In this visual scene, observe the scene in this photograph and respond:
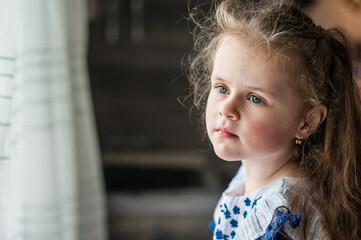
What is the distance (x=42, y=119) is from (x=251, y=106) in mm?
623

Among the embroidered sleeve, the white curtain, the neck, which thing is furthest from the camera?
the white curtain

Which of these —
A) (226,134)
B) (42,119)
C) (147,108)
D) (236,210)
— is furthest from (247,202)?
(147,108)

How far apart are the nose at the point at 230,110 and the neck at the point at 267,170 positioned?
0.11 metres

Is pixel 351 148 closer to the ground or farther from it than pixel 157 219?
closer to the ground

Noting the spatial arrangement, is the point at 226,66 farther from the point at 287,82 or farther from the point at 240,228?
the point at 240,228

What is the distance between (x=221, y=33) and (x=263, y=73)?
15 centimetres

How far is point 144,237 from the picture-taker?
263cm

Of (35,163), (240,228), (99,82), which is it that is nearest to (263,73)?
(240,228)

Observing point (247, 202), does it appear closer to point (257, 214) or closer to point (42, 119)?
point (257, 214)

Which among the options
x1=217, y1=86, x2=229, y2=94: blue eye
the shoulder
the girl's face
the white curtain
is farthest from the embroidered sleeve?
the white curtain

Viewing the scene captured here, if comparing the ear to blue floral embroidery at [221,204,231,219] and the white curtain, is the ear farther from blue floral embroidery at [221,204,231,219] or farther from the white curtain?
the white curtain

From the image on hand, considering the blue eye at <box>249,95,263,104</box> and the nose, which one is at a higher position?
the blue eye at <box>249,95,263,104</box>

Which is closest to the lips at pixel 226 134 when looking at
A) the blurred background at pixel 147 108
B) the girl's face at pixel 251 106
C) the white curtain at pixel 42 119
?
the girl's face at pixel 251 106

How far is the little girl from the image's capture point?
75cm
